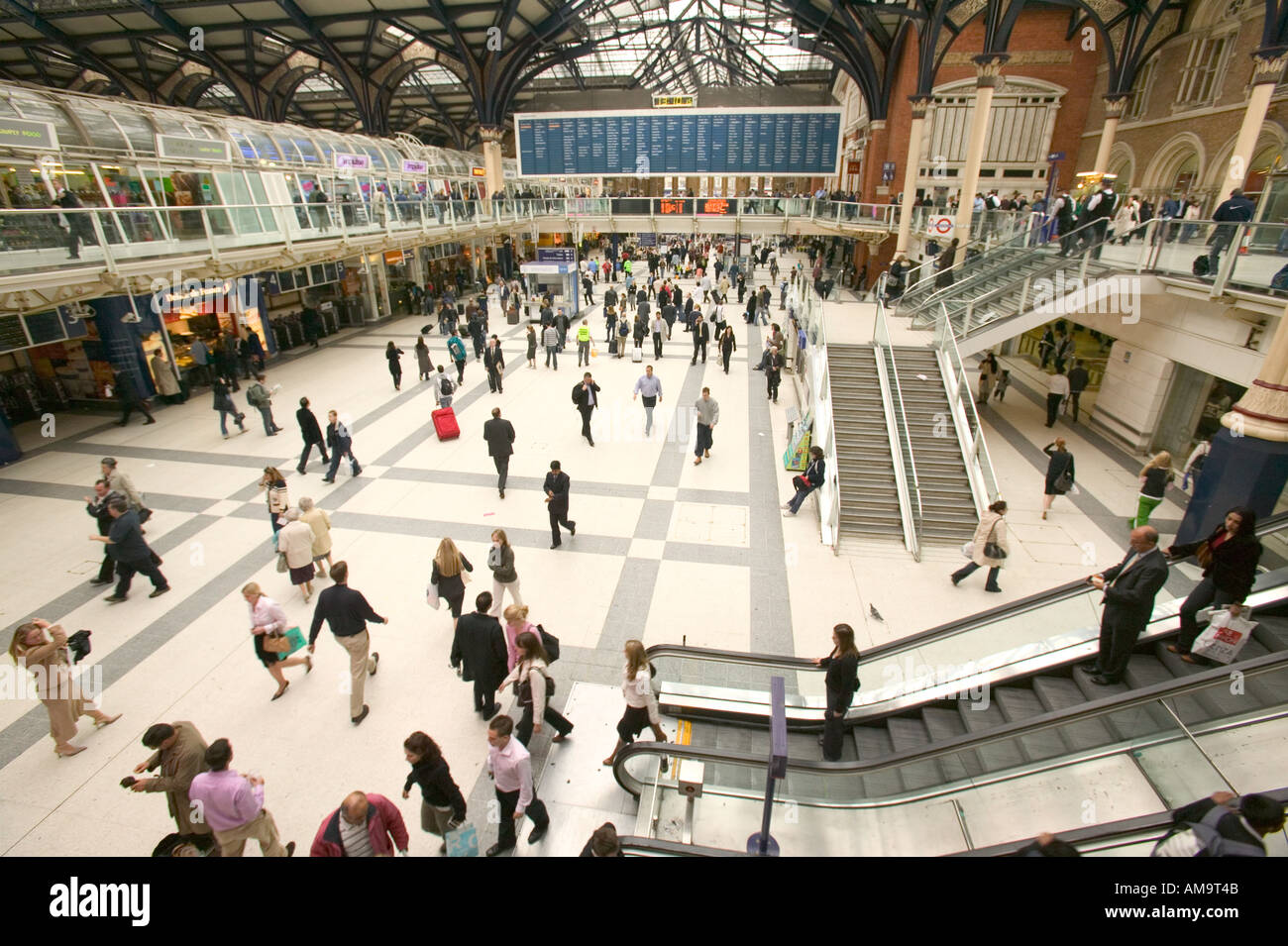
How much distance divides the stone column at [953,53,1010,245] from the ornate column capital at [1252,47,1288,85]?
233 inches

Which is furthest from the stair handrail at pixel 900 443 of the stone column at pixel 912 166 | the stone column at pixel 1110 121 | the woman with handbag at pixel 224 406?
the stone column at pixel 1110 121

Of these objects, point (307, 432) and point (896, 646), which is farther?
point (307, 432)

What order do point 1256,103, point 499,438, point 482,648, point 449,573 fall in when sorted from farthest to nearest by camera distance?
point 1256,103, point 499,438, point 449,573, point 482,648

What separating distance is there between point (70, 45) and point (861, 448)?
41707 millimetres

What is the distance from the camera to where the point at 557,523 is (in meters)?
8.40

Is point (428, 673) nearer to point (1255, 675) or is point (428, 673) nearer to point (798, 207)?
point (1255, 675)

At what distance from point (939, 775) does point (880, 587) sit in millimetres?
3534

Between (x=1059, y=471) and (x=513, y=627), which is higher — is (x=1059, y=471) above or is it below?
below

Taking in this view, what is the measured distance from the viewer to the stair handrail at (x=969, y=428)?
9359 millimetres

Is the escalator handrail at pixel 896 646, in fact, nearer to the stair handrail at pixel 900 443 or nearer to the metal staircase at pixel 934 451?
the stair handrail at pixel 900 443

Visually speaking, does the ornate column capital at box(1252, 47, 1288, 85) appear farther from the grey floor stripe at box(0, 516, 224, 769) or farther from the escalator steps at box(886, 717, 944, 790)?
the grey floor stripe at box(0, 516, 224, 769)

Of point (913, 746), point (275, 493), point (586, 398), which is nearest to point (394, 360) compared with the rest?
point (586, 398)

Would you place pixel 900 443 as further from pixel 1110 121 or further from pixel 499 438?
pixel 1110 121
